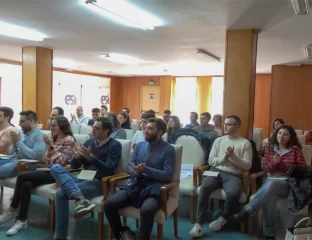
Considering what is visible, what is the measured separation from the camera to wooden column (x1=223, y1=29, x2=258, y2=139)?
461 cm

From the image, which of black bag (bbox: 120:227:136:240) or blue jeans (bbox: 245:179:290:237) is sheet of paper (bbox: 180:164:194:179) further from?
black bag (bbox: 120:227:136:240)

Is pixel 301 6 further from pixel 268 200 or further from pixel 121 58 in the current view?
pixel 121 58

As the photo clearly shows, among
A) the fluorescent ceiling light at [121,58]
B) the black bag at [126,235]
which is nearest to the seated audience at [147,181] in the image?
the black bag at [126,235]

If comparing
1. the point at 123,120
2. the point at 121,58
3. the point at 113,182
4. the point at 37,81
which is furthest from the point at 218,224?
the point at 121,58

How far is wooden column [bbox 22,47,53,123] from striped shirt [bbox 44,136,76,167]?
3424 mm

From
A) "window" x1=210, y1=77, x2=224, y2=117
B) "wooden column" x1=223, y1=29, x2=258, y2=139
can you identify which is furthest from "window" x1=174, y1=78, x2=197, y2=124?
"wooden column" x1=223, y1=29, x2=258, y2=139

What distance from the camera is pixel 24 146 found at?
145 inches

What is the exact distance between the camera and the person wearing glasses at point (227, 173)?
3311 mm

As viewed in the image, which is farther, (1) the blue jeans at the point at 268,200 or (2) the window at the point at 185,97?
(2) the window at the point at 185,97

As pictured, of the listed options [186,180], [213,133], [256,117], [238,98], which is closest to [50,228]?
[186,180]

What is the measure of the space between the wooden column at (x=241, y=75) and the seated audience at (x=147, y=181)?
190 cm

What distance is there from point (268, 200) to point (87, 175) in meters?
1.80

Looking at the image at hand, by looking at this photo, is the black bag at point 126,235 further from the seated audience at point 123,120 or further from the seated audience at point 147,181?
the seated audience at point 123,120

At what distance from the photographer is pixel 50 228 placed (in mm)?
3434
